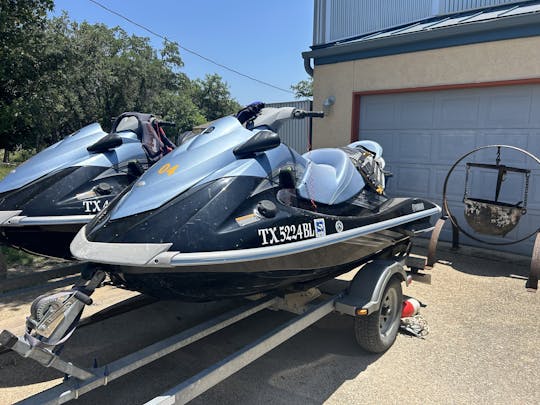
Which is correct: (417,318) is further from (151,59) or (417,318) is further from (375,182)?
(151,59)

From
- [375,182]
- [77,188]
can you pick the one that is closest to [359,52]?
[375,182]

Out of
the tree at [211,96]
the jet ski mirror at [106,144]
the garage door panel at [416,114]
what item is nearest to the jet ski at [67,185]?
the jet ski mirror at [106,144]

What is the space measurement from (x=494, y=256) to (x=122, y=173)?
17.7 ft

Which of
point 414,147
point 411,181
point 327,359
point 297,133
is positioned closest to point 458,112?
point 414,147

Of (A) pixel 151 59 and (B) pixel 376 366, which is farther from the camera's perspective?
(A) pixel 151 59

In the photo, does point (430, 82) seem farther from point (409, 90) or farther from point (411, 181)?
point (411, 181)

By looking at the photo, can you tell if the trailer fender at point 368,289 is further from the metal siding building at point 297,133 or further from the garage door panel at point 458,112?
the metal siding building at point 297,133

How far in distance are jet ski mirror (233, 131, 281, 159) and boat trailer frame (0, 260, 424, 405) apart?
1.19 meters

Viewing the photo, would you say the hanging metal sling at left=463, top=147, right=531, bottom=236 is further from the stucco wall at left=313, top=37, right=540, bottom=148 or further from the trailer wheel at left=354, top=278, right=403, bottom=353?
the trailer wheel at left=354, top=278, right=403, bottom=353

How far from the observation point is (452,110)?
23.1 ft

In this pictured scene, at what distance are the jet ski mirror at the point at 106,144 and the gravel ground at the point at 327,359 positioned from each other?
5.09 ft

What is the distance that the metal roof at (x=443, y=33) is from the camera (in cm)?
620

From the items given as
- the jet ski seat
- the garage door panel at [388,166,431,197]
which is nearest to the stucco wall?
the garage door panel at [388,166,431,197]

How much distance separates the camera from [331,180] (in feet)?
11.2
